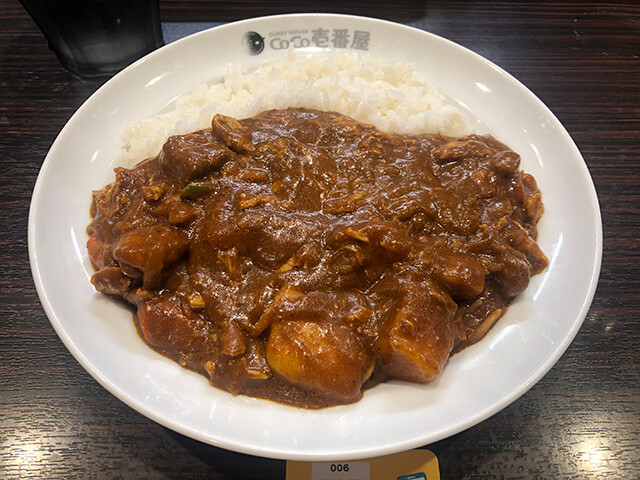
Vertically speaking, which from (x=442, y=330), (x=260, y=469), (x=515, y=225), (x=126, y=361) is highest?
(x=515, y=225)

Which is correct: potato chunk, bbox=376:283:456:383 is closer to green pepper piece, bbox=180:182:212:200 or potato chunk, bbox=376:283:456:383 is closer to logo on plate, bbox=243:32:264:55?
green pepper piece, bbox=180:182:212:200

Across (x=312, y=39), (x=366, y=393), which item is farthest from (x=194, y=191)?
(x=312, y=39)

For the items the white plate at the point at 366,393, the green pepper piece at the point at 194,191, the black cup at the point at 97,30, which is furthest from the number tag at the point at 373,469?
the black cup at the point at 97,30

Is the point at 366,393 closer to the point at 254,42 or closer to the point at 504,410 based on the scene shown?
the point at 504,410

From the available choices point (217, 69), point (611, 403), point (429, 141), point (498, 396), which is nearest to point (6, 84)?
point (217, 69)

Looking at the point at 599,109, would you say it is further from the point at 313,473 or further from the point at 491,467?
the point at 313,473

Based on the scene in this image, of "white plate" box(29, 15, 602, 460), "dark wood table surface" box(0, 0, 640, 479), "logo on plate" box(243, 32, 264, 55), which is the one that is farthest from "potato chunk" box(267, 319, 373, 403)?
"logo on plate" box(243, 32, 264, 55)
